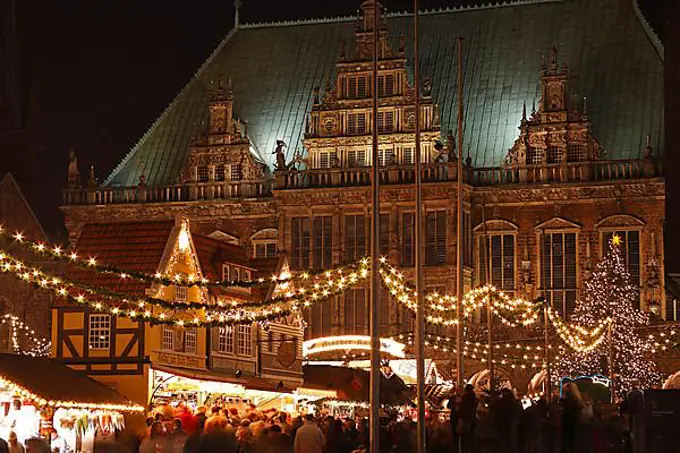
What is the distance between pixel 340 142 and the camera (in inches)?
2685

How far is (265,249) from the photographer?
6925cm

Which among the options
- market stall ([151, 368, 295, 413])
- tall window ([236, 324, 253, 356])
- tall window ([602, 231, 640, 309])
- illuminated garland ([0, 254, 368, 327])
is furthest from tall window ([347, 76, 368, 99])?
illuminated garland ([0, 254, 368, 327])

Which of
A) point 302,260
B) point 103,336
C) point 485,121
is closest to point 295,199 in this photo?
point 302,260

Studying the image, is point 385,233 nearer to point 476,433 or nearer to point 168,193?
point 168,193

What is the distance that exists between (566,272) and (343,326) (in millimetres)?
8776

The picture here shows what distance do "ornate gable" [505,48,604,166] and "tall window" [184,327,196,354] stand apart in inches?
935

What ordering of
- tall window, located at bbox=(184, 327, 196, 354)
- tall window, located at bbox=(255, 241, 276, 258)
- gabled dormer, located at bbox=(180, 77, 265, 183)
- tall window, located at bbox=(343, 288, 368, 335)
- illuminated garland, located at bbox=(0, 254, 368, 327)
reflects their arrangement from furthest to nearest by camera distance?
1. gabled dormer, located at bbox=(180, 77, 265, 183)
2. tall window, located at bbox=(255, 241, 276, 258)
3. tall window, located at bbox=(343, 288, 368, 335)
4. tall window, located at bbox=(184, 327, 196, 354)
5. illuminated garland, located at bbox=(0, 254, 368, 327)

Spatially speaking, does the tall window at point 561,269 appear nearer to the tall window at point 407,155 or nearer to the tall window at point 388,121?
the tall window at point 407,155

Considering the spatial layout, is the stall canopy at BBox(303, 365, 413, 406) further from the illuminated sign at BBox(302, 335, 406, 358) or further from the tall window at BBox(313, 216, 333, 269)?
the tall window at BBox(313, 216, 333, 269)

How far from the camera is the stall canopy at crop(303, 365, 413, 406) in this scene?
1804 inches

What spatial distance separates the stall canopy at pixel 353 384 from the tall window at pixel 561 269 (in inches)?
600

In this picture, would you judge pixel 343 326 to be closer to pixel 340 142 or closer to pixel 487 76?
pixel 340 142

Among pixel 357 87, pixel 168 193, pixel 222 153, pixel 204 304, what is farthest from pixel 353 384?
pixel 168 193

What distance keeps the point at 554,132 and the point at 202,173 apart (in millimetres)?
14586
